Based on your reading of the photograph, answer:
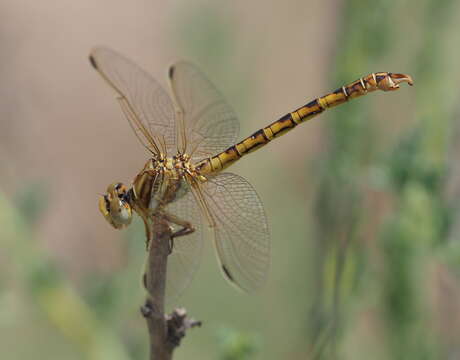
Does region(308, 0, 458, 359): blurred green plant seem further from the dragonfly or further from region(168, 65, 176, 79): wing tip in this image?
region(168, 65, 176, 79): wing tip

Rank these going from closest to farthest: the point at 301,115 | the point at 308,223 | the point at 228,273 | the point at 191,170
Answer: the point at 228,273 < the point at 191,170 < the point at 301,115 < the point at 308,223

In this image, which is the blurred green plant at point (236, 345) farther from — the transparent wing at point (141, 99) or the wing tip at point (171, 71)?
the wing tip at point (171, 71)

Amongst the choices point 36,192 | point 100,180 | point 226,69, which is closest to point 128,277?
point 36,192

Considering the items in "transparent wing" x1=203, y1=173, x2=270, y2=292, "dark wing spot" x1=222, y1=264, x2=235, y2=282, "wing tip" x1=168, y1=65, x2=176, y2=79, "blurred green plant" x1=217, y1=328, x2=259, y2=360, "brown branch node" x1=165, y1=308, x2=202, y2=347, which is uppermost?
"wing tip" x1=168, y1=65, x2=176, y2=79

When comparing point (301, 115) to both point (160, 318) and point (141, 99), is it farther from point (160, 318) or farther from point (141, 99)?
point (160, 318)

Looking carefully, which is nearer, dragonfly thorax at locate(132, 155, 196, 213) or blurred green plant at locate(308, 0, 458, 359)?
dragonfly thorax at locate(132, 155, 196, 213)

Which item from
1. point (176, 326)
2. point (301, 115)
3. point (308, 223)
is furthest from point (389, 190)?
point (176, 326)

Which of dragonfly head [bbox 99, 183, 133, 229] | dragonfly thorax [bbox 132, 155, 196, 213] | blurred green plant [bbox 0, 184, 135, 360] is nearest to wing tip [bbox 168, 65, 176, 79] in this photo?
dragonfly thorax [bbox 132, 155, 196, 213]
